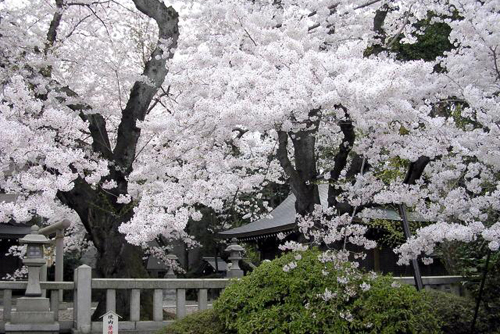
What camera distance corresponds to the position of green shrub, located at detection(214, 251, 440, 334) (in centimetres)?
654

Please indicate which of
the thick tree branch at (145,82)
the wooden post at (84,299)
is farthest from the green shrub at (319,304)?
the thick tree branch at (145,82)

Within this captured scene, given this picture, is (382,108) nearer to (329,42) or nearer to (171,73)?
(329,42)

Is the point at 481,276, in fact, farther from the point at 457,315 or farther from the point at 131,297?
the point at 131,297

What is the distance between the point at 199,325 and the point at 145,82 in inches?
211

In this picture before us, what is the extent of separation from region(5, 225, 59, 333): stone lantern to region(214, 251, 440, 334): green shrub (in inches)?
138

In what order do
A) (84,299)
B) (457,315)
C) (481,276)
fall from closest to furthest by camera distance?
1. (457,315)
2. (84,299)
3. (481,276)

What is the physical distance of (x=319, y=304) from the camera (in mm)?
6691

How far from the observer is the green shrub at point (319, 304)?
654 cm

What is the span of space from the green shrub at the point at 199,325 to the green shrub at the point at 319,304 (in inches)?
7.4

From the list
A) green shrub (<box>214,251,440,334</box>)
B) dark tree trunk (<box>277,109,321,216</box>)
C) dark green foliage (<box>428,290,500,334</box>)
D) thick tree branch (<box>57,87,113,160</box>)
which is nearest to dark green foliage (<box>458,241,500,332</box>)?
dark green foliage (<box>428,290,500,334</box>)

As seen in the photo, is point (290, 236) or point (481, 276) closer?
point (481, 276)

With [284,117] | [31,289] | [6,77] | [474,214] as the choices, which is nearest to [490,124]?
[474,214]

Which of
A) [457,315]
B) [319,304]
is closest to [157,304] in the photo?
[319,304]

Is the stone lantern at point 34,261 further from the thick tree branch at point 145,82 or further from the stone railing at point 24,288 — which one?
the thick tree branch at point 145,82
